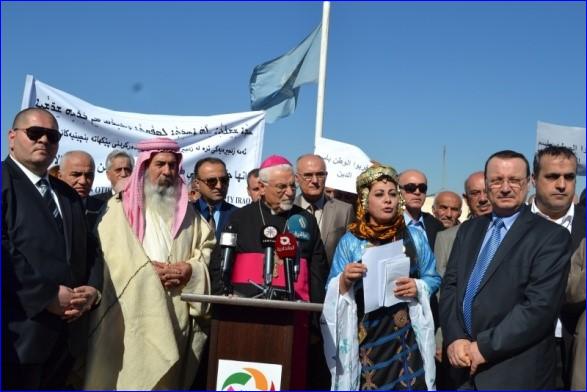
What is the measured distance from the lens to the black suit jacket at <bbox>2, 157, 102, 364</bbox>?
3.79 metres

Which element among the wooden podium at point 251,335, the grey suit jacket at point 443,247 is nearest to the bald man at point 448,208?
the grey suit jacket at point 443,247

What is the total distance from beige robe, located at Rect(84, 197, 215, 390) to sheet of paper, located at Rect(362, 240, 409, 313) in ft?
4.21

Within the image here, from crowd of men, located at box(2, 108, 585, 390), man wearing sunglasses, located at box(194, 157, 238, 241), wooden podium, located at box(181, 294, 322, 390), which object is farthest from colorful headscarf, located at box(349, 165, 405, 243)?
man wearing sunglasses, located at box(194, 157, 238, 241)

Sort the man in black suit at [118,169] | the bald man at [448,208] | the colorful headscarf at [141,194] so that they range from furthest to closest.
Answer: the bald man at [448,208] → the man in black suit at [118,169] → the colorful headscarf at [141,194]

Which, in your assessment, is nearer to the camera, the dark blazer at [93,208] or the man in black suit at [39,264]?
the man in black suit at [39,264]

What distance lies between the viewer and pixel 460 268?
4.09 meters

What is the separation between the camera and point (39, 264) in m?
3.90

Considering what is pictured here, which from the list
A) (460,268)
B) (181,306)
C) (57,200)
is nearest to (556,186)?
(460,268)

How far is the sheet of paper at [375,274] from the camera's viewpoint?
13.7ft

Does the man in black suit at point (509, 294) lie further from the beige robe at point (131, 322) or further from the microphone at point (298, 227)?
the beige robe at point (131, 322)

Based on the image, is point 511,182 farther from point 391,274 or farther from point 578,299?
point 391,274

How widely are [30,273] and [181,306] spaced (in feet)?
4.24

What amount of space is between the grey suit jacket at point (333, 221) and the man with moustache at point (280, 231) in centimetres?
68

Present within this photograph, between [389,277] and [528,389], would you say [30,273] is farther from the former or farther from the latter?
[528,389]
